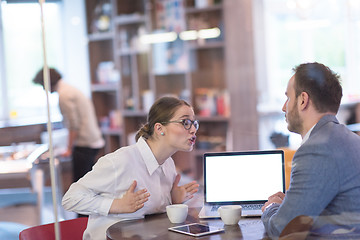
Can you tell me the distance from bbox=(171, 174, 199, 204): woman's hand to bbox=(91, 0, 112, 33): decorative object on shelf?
362 centimetres

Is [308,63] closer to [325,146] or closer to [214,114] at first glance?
[325,146]

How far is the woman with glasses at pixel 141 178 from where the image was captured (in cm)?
204

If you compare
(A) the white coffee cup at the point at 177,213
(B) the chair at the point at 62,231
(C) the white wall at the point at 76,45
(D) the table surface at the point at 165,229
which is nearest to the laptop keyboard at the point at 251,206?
(D) the table surface at the point at 165,229

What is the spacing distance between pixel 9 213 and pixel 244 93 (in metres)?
2.01

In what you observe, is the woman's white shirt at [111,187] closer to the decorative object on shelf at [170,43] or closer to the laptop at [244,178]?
the laptop at [244,178]

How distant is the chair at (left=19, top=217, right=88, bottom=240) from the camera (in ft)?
6.73

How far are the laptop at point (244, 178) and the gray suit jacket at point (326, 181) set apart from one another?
0.41 m

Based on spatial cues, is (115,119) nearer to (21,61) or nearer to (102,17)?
(102,17)

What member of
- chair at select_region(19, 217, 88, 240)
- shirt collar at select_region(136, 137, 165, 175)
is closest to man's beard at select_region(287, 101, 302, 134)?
shirt collar at select_region(136, 137, 165, 175)

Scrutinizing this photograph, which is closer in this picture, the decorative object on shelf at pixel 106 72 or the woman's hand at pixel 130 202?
the woman's hand at pixel 130 202

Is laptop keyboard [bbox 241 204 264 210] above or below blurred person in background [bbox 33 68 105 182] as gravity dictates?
below

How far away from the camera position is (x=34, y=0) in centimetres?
254

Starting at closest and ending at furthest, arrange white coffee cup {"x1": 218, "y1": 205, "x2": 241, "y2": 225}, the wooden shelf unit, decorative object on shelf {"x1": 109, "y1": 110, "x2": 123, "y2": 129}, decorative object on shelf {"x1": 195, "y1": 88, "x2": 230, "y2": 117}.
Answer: white coffee cup {"x1": 218, "y1": 205, "x2": 241, "y2": 225}, decorative object on shelf {"x1": 195, "y1": 88, "x2": 230, "y2": 117}, the wooden shelf unit, decorative object on shelf {"x1": 109, "y1": 110, "x2": 123, "y2": 129}

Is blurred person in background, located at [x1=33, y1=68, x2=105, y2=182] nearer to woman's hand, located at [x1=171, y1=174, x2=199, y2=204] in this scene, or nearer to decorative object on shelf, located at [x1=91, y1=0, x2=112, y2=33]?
woman's hand, located at [x1=171, y1=174, x2=199, y2=204]
